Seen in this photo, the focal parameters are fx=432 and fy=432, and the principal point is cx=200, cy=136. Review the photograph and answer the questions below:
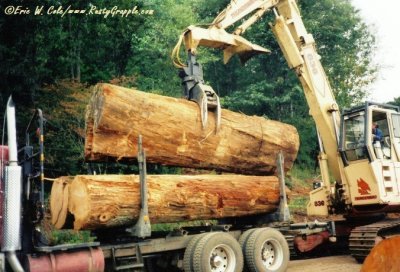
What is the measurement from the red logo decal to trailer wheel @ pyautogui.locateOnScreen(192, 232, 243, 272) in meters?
3.45

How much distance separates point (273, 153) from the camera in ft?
27.7

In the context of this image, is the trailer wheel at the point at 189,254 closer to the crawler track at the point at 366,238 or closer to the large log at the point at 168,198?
the large log at the point at 168,198

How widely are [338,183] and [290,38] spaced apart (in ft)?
11.3

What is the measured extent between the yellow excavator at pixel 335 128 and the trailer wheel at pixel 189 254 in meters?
1.97

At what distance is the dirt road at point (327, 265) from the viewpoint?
8.11m

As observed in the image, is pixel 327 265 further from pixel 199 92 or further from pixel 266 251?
pixel 199 92

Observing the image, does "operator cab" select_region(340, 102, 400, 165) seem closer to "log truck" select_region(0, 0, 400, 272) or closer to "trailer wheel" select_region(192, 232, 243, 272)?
"log truck" select_region(0, 0, 400, 272)

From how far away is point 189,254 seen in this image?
21.1ft

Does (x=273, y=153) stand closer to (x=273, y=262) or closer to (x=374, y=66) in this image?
(x=273, y=262)

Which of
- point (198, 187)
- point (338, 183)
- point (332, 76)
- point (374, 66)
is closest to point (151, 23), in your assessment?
point (332, 76)

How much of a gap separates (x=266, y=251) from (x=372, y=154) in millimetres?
3120

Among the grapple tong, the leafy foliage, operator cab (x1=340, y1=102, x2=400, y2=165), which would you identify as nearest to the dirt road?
operator cab (x1=340, y1=102, x2=400, y2=165)

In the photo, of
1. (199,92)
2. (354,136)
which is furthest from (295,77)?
(199,92)

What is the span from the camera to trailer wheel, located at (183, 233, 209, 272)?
636cm
